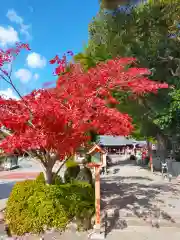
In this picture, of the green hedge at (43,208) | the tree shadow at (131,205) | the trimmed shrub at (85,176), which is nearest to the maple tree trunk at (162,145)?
the tree shadow at (131,205)

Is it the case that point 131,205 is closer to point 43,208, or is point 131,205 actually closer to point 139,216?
point 139,216

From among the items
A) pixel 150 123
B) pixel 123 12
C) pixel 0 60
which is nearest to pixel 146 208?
pixel 0 60

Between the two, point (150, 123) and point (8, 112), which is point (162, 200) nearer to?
point (8, 112)

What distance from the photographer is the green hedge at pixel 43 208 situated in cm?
714

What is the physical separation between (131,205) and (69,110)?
15.8 feet

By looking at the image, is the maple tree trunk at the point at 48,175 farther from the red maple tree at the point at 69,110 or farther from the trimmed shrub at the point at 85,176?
the trimmed shrub at the point at 85,176

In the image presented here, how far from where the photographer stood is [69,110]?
6902 millimetres

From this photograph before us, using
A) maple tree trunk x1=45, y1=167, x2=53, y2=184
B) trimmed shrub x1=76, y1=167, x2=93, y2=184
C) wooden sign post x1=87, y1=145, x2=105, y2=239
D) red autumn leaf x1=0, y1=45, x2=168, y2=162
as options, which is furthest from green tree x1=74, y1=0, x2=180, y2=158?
maple tree trunk x1=45, y1=167, x2=53, y2=184

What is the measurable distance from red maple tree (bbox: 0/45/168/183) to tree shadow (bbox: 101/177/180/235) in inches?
112

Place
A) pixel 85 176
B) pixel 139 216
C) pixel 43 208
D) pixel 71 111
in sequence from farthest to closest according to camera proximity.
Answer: pixel 85 176
pixel 139 216
pixel 43 208
pixel 71 111

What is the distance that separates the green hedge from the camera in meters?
7.14

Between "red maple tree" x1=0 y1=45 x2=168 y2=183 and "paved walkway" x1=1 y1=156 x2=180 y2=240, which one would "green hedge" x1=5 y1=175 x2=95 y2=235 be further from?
"red maple tree" x1=0 y1=45 x2=168 y2=183

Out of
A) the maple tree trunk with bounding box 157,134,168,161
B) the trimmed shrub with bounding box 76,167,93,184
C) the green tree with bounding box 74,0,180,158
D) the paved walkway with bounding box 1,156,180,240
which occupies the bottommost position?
the paved walkway with bounding box 1,156,180,240

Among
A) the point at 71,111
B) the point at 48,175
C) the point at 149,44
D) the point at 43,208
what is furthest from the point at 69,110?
the point at 149,44
